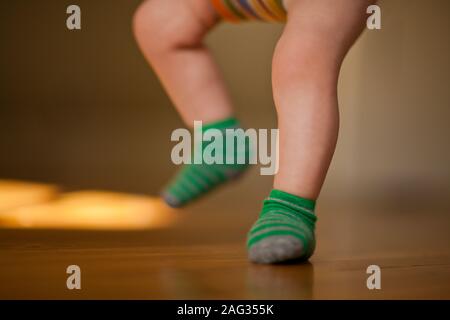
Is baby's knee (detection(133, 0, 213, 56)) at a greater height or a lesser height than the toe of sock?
greater

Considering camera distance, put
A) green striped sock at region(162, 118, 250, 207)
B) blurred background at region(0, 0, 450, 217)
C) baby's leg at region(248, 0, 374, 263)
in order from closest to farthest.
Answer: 1. baby's leg at region(248, 0, 374, 263)
2. green striped sock at region(162, 118, 250, 207)
3. blurred background at region(0, 0, 450, 217)

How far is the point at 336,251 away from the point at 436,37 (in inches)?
29.6

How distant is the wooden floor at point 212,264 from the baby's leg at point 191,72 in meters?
0.06

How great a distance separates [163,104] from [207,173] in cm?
52

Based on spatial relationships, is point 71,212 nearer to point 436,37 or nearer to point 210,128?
point 210,128

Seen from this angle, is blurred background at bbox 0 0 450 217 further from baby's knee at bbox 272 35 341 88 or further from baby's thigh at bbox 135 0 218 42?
baby's knee at bbox 272 35 341 88

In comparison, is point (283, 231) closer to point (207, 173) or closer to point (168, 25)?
point (207, 173)

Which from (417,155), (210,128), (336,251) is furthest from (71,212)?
(417,155)

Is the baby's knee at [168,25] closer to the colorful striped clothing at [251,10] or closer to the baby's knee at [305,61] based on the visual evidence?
the colorful striped clothing at [251,10]

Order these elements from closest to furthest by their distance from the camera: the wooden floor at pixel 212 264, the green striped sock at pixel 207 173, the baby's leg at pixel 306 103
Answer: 1. the wooden floor at pixel 212 264
2. the baby's leg at pixel 306 103
3. the green striped sock at pixel 207 173

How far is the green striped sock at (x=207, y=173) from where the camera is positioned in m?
0.71

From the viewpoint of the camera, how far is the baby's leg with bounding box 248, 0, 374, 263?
592 millimetres

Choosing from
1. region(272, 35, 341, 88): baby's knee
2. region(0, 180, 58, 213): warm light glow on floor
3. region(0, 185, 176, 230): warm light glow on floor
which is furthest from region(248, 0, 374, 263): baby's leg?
region(0, 180, 58, 213): warm light glow on floor

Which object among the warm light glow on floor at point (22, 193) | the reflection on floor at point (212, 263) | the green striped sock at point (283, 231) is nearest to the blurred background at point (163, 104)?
the warm light glow on floor at point (22, 193)
